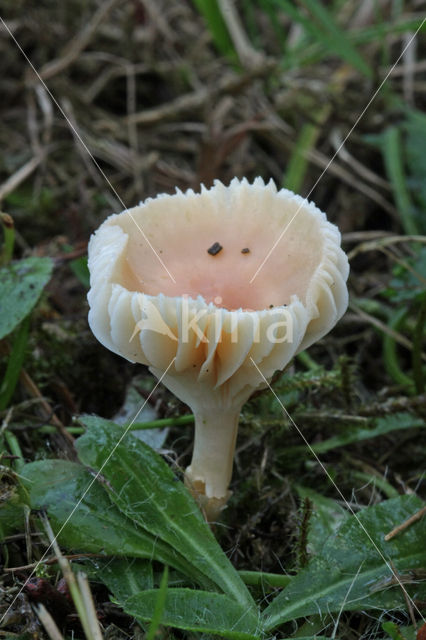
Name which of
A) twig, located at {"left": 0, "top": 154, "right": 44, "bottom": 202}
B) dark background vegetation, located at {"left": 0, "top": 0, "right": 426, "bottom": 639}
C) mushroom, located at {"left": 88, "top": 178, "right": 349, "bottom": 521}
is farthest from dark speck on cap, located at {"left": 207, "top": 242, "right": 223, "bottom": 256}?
twig, located at {"left": 0, "top": 154, "right": 44, "bottom": 202}

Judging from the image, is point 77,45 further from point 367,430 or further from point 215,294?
point 367,430

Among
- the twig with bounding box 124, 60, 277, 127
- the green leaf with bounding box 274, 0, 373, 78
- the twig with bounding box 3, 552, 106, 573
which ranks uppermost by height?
the green leaf with bounding box 274, 0, 373, 78

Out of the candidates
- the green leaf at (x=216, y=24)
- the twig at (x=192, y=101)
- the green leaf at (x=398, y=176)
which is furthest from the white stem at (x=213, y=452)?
the green leaf at (x=216, y=24)

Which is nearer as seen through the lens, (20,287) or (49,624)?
(49,624)

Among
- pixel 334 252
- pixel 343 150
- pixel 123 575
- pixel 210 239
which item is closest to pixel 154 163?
→ pixel 343 150

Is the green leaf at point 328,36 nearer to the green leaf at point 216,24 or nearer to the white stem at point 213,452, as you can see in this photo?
the green leaf at point 216,24

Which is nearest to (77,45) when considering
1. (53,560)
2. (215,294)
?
(215,294)

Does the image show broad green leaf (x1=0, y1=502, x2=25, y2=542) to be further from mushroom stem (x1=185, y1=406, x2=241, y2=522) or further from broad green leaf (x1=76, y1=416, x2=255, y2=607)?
mushroom stem (x1=185, y1=406, x2=241, y2=522)
